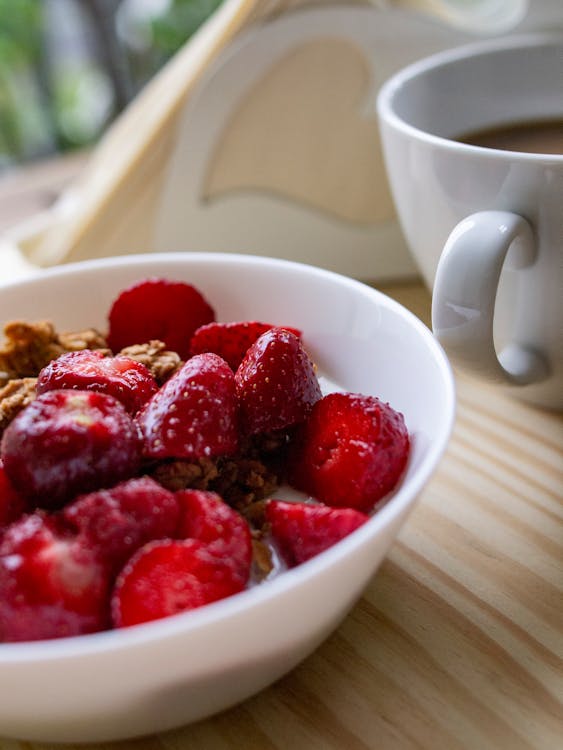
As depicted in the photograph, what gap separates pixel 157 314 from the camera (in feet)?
2.32

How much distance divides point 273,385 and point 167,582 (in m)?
0.18

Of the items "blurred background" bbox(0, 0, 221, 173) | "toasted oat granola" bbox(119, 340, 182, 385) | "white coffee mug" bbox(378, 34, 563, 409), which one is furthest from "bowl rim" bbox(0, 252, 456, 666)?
"blurred background" bbox(0, 0, 221, 173)

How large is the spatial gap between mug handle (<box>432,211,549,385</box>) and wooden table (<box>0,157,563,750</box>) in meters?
0.10

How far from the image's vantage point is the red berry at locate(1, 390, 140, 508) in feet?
1.60

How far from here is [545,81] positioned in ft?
2.82

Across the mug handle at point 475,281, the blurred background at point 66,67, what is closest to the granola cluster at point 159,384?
the mug handle at point 475,281

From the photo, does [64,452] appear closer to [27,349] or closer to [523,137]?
[27,349]

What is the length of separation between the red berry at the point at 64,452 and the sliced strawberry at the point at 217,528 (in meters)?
0.05

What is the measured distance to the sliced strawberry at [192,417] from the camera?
1.73ft

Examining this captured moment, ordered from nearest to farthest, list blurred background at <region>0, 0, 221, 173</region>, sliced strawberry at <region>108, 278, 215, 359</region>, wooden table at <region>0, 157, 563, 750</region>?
wooden table at <region>0, 157, 563, 750</region>
sliced strawberry at <region>108, 278, 215, 359</region>
blurred background at <region>0, 0, 221, 173</region>

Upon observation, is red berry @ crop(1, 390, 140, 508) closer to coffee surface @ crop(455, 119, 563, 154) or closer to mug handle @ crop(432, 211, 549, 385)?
mug handle @ crop(432, 211, 549, 385)

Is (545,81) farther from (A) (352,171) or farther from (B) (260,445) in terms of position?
(B) (260,445)

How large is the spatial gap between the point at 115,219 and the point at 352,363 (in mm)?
402

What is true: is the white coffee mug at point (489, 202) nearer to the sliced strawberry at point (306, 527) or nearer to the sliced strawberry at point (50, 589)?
the sliced strawberry at point (306, 527)
